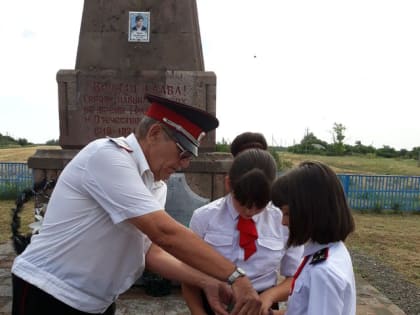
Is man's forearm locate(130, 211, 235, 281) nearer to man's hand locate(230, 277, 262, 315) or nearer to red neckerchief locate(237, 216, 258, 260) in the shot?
man's hand locate(230, 277, 262, 315)

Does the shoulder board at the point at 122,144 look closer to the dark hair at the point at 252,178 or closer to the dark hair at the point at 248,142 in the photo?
the dark hair at the point at 252,178

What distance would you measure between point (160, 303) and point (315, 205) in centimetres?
300

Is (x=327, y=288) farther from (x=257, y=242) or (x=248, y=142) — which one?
(x=248, y=142)

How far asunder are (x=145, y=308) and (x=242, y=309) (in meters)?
2.54

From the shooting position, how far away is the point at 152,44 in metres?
4.72

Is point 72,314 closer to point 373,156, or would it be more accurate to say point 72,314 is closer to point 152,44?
point 152,44

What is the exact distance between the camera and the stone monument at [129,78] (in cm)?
458

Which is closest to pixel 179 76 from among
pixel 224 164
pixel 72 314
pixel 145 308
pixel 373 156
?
pixel 224 164

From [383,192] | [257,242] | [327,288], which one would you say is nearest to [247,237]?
[257,242]

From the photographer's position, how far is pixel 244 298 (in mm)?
1593

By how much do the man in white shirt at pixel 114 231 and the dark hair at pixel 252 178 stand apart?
0.24 metres

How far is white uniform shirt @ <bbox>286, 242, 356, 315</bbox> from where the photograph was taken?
52.0 inches

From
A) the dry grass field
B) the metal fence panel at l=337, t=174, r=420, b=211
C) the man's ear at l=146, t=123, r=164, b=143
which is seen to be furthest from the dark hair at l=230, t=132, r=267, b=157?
the metal fence panel at l=337, t=174, r=420, b=211

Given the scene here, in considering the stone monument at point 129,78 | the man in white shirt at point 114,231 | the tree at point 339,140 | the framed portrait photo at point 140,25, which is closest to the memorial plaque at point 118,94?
the stone monument at point 129,78
